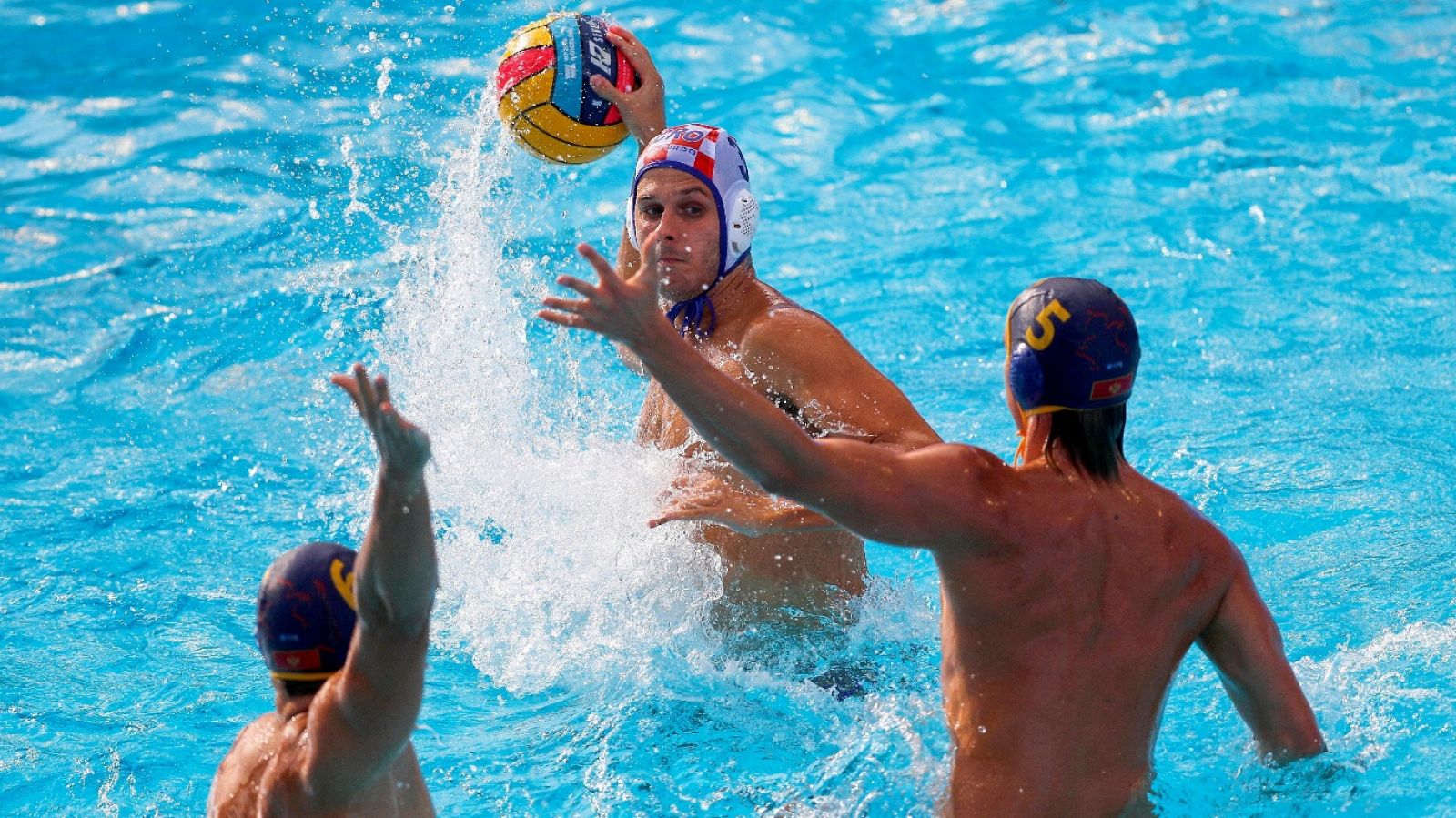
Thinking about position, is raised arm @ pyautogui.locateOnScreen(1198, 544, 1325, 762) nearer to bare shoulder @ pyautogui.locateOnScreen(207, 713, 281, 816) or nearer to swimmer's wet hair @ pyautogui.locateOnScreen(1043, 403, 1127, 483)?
swimmer's wet hair @ pyautogui.locateOnScreen(1043, 403, 1127, 483)

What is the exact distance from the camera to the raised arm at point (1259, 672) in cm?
310

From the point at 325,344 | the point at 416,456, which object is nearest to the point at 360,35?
the point at 325,344

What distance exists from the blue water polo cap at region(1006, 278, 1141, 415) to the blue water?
102 centimetres

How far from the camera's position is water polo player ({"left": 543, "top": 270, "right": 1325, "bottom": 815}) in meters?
2.73

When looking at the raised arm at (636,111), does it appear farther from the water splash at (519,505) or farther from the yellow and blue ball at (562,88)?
the water splash at (519,505)

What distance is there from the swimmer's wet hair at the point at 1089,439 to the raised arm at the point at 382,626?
1.30 m

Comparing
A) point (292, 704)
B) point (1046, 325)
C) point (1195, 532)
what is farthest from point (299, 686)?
point (1195, 532)

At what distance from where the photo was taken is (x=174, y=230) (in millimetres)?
8266

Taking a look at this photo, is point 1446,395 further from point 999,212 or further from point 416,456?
point 416,456

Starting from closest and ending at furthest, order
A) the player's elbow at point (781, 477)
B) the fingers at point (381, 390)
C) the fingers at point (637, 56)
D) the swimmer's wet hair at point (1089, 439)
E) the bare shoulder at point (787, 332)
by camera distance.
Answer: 1. the fingers at point (381, 390)
2. the player's elbow at point (781, 477)
3. the swimmer's wet hair at point (1089, 439)
4. the bare shoulder at point (787, 332)
5. the fingers at point (637, 56)

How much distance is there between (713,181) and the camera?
4277 millimetres

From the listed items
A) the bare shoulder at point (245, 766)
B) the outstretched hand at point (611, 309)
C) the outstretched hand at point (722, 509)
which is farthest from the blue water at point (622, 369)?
the outstretched hand at point (611, 309)

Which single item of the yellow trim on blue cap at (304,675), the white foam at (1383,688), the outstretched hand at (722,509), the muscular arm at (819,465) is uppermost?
the muscular arm at (819,465)

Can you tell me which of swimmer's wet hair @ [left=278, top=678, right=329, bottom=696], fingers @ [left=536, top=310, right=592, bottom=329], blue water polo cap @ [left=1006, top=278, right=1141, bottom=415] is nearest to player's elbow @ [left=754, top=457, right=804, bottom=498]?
fingers @ [left=536, top=310, right=592, bottom=329]
